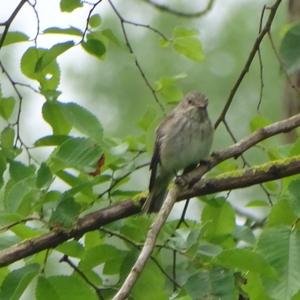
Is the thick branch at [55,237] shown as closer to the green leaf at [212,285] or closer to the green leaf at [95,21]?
the green leaf at [212,285]

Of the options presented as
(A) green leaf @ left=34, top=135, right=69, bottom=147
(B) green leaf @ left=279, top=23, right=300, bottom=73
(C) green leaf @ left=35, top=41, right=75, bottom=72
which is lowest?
(A) green leaf @ left=34, top=135, right=69, bottom=147

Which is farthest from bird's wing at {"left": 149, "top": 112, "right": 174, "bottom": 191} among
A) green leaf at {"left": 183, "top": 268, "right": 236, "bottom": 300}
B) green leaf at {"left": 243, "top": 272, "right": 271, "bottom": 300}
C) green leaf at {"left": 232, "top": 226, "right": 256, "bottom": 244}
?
green leaf at {"left": 183, "top": 268, "right": 236, "bottom": 300}

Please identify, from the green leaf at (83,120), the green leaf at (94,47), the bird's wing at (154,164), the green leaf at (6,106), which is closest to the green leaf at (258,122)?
the bird's wing at (154,164)

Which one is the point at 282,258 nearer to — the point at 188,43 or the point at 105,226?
the point at 105,226

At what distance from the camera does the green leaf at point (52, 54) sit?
455cm

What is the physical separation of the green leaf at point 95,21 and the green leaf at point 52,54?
28 cm

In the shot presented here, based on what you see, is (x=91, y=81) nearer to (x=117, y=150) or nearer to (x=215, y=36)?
(x=215, y=36)

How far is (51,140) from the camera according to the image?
4.64 meters

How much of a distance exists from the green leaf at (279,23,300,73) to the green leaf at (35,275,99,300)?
1018 mm

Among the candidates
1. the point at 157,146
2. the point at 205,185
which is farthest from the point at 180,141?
the point at 205,185

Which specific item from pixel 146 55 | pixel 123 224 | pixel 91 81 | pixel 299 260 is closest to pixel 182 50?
pixel 123 224

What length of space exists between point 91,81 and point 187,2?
2.73 m

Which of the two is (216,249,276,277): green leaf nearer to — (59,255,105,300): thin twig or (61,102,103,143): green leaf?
(59,255,105,300): thin twig

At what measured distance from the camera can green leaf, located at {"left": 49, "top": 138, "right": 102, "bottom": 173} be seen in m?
4.41
